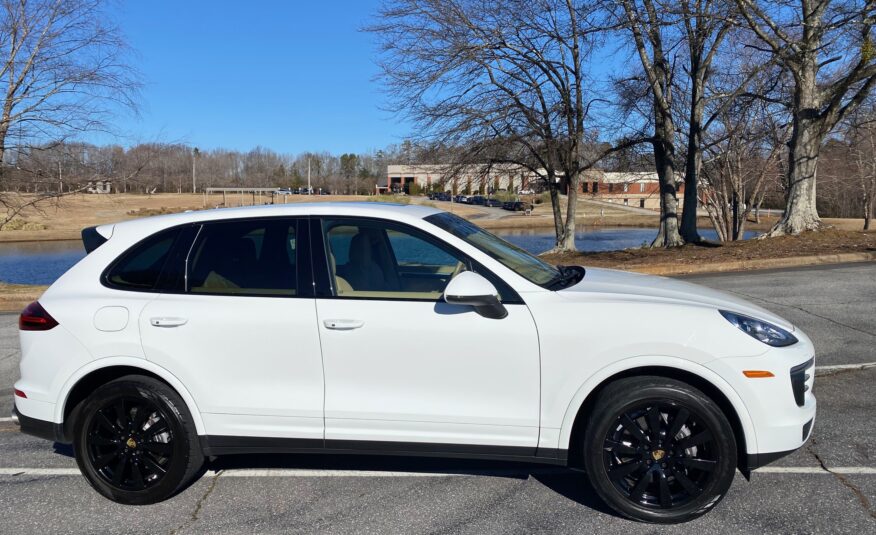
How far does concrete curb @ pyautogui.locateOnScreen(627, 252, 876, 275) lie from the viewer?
12.6 meters

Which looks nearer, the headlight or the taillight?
the headlight

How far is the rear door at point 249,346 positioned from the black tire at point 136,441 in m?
0.16

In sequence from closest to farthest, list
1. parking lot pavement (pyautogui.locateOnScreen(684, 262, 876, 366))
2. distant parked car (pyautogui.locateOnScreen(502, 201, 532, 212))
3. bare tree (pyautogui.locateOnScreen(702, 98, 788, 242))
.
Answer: parking lot pavement (pyautogui.locateOnScreen(684, 262, 876, 366)) → bare tree (pyautogui.locateOnScreen(702, 98, 788, 242)) → distant parked car (pyautogui.locateOnScreen(502, 201, 532, 212))

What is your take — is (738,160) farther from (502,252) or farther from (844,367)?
(502,252)

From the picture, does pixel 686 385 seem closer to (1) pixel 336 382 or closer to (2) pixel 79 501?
(1) pixel 336 382

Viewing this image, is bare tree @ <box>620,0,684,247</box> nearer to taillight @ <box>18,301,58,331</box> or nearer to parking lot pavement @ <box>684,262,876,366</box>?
parking lot pavement @ <box>684,262,876,366</box>

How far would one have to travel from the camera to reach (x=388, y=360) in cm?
360

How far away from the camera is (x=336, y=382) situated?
12.0 ft

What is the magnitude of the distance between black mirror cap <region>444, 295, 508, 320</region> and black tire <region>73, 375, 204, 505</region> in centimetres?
176

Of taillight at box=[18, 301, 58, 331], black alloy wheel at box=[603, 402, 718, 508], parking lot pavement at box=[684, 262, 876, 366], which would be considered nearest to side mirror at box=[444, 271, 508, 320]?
black alloy wheel at box=[603, 402, 718, 508]

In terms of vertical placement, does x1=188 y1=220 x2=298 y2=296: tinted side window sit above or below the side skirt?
above

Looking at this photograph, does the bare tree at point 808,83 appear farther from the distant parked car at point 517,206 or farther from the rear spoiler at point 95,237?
the distant parked car at point 517,206

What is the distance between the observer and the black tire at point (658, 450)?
3.38m

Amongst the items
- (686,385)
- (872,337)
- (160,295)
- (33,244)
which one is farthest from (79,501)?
(33,244)
